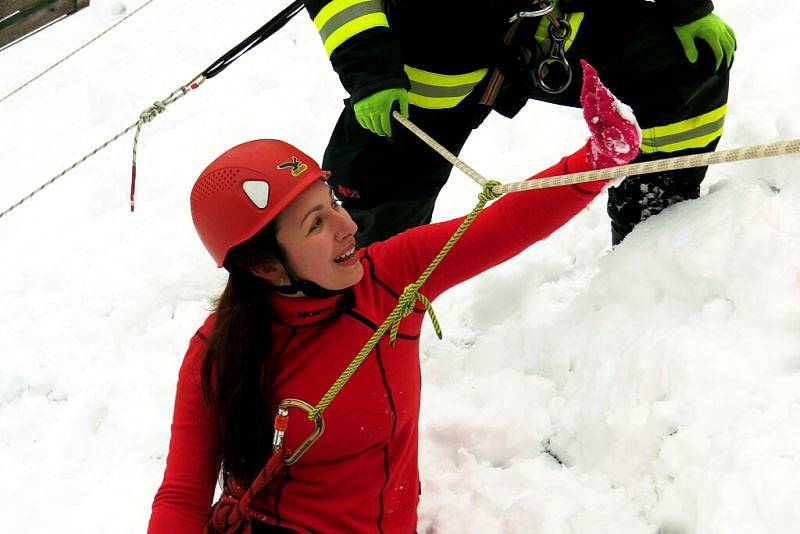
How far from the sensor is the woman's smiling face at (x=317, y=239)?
1681 mm

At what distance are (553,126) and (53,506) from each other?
2780 mm

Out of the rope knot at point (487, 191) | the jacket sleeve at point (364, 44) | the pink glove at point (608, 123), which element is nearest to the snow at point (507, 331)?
the pink glove at point (608, 123)

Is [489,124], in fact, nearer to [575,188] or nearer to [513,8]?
[513,8]

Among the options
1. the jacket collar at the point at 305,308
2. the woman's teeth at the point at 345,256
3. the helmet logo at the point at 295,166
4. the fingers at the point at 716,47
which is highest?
the helmet logo at the point at 295,166

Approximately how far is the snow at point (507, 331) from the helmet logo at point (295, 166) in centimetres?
104

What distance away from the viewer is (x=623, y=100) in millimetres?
2201

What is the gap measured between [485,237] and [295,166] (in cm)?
51

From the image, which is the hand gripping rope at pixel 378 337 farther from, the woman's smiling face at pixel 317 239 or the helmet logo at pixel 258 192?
the helmet logo at pixel 258 192

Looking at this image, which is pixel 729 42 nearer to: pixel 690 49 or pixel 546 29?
pixel 690 49

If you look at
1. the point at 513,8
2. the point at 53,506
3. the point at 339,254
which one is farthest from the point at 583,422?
the point at 53,506

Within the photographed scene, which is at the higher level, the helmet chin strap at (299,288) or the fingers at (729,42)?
the helmet chin strap at (299,288)

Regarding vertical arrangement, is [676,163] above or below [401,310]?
above

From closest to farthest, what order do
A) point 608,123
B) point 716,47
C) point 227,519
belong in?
point 608,123, point 227,519, point 716,47

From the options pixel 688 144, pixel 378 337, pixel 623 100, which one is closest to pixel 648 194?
pixel 688 144
